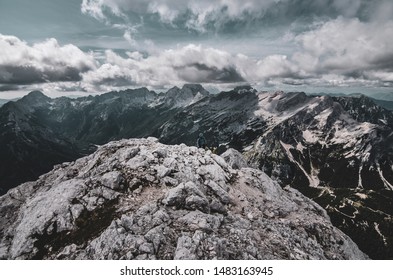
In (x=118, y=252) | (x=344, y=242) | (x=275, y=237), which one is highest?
(x=118, y=252)

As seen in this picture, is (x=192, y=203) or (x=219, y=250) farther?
(x=192, y=203)

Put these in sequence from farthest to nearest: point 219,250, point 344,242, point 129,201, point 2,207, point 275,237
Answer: point 2,207
point 344,242
point 129,201
point 275,237
point 219,250

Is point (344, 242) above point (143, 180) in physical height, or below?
below

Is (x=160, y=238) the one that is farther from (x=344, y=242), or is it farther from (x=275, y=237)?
(x=344, y=242)
